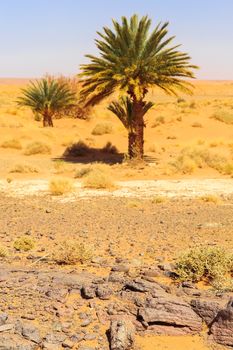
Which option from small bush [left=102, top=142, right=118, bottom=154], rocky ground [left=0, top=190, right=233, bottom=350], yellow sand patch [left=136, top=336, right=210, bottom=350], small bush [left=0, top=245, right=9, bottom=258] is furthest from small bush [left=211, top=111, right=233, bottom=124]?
yellow sand patch [left=136, top=336, right=210, bottom=350]

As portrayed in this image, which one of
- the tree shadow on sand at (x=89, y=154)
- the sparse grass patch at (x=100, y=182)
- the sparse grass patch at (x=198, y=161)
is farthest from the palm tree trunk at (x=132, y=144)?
the sparse grass patch at (x=100, y=182)

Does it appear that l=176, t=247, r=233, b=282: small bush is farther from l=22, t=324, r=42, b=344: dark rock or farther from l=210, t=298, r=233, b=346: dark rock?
l=22, t=324, r=42, b=344: dark rock

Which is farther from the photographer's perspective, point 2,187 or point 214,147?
point 214,147

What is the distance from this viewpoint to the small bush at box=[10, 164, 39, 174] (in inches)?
663

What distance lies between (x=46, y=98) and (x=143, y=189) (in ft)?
49.0

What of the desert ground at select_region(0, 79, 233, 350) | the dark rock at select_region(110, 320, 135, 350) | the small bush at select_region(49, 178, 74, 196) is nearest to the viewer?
the dark rock at select_region(110, 320, 135, 350)

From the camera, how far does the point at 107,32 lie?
18141 mm

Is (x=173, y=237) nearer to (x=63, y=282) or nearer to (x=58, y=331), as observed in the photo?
(x=63, y=282)

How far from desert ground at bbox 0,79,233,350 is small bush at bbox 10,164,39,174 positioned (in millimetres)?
37

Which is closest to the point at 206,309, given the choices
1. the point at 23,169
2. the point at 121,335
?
the point at 121,335

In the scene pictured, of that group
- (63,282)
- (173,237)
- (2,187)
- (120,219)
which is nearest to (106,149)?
(2,187)

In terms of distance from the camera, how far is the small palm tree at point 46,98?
27.0 meters

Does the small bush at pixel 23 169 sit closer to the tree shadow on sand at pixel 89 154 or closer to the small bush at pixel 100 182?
the tree shadow on sand at pixel 89 154

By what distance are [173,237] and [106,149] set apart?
48.5 feet
